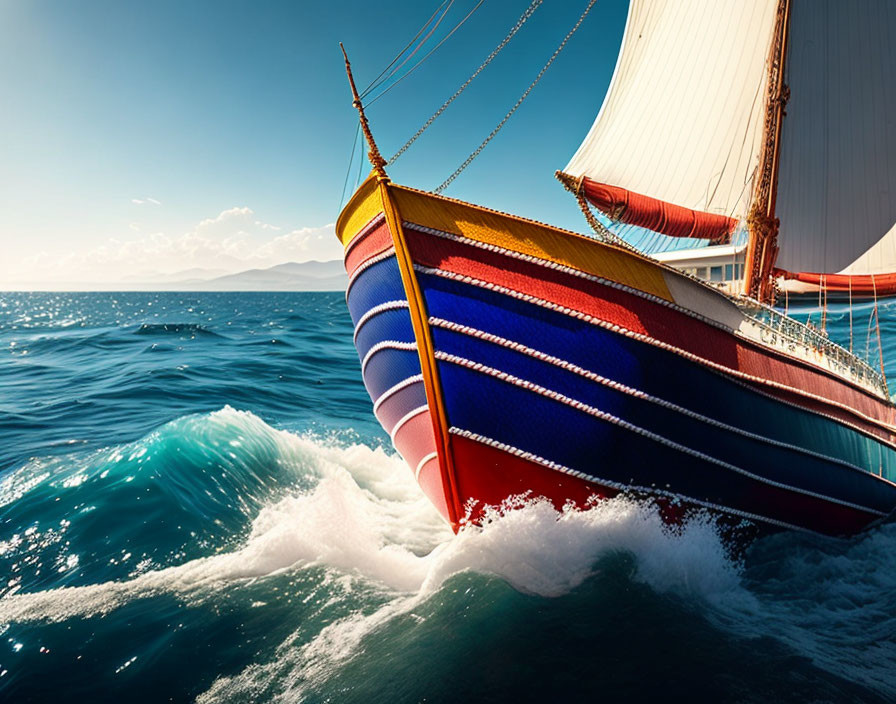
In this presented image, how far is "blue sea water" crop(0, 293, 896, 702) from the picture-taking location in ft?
10.2

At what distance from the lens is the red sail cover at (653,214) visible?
27.1 feet

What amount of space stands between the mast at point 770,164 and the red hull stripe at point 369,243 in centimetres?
491

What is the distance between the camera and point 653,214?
8.45 metres

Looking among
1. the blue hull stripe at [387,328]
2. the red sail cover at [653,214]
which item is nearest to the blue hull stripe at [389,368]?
the blue hull stripe at [387,328]

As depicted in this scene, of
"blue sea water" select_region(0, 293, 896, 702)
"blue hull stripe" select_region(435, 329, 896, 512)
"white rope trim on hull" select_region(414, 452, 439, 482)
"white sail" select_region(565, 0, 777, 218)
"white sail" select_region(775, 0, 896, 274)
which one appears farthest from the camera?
"white sail" select_region(565, 0, 777, 218)

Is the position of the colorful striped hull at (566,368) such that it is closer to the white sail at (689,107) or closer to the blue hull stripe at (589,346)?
the blue hull stripe at (589,346)

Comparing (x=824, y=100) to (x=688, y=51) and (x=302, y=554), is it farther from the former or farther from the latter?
(x=302, y=554)

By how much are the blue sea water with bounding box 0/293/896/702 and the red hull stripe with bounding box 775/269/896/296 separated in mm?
3459

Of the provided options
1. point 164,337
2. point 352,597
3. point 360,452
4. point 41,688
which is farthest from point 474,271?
point 164,337

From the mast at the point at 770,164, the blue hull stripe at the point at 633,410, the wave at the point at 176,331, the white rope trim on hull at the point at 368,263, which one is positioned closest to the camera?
the blue hull stripe at the point at 633,410

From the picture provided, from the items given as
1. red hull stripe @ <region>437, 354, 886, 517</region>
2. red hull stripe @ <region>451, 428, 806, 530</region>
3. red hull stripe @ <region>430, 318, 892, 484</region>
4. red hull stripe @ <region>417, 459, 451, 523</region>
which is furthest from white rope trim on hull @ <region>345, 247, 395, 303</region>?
red hull stripe @ <region>417, 459, 451, 523</region>

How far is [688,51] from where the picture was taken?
328 inches

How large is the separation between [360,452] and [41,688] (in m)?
5.41

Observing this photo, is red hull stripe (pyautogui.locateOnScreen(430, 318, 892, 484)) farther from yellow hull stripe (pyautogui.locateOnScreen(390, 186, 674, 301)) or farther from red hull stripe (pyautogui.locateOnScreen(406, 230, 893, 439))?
yellow hull stripe (pyautogui.locateOnScreen(390, 186, 674, 301))
